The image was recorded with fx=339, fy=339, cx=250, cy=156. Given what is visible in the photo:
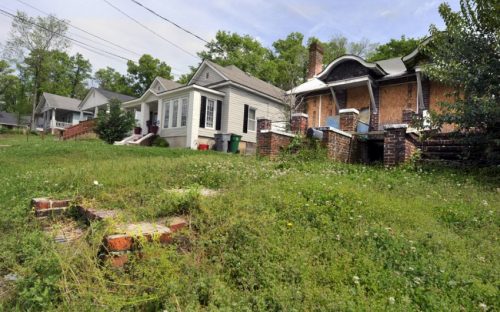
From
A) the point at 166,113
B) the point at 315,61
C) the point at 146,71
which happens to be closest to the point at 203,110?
the point at 166,113

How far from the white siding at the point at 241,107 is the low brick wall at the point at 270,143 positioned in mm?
9205

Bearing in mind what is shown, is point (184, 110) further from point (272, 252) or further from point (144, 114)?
point (272, 252)

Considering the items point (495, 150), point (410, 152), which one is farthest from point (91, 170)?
point (495, 150)

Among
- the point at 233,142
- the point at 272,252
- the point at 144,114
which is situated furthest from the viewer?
the point at 144,114

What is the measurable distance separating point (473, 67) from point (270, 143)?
4.73 metres

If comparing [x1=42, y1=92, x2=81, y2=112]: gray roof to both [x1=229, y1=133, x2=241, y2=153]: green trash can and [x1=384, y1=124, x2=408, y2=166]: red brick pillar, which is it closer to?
[x1=229, y1=133, x2=241, y2=153]: green trash can

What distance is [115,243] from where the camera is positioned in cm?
274

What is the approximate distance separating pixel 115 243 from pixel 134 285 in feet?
1.42

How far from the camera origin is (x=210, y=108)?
1795 centimetres

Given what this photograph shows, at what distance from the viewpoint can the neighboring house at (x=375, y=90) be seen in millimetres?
12230

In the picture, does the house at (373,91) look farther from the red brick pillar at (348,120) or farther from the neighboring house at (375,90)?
the red brick pillar at (348,120)

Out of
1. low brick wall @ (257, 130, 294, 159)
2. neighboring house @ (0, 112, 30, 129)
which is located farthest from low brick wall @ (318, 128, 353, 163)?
neighboring house @ (0, 112, 30, 129)

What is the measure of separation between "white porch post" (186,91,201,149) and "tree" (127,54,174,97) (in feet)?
89.7

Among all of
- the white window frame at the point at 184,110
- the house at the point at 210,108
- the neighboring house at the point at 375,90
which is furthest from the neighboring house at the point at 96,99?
the neighboring house at the point at 375,90
